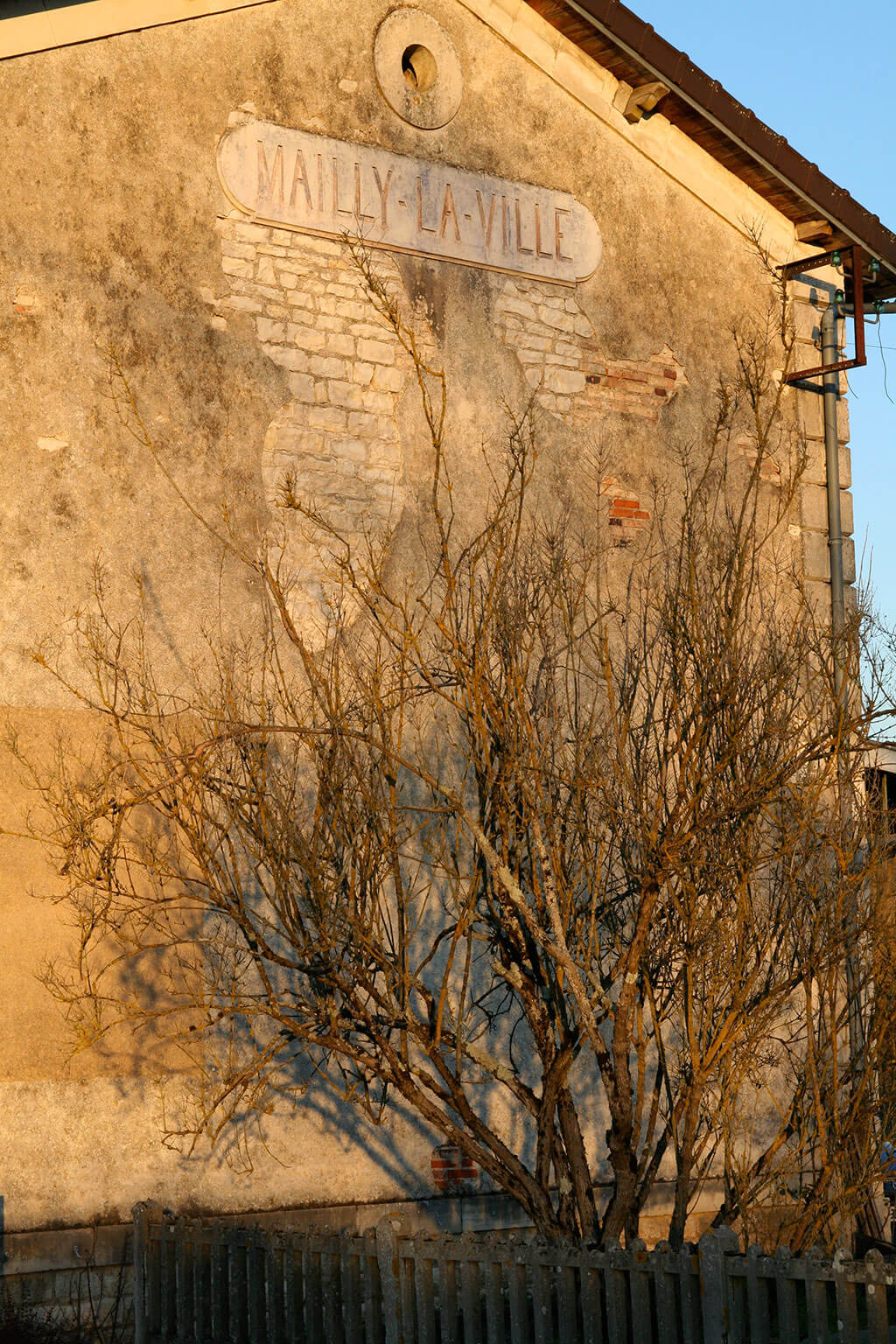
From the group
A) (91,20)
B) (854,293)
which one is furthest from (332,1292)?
(854,293)

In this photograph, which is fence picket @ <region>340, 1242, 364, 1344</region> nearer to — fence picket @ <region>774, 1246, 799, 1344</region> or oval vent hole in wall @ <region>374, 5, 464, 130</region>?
fence picket @ <region>774, 1246, 799, 1344</region>

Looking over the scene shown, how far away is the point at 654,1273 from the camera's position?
539 centimetres

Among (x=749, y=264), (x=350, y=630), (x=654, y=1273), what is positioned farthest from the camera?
(x=749, y=264)

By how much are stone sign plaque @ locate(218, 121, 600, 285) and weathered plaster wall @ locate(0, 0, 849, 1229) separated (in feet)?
0.31

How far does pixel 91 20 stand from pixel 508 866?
4929 millimetres

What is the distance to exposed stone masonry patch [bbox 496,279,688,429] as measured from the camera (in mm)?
9148

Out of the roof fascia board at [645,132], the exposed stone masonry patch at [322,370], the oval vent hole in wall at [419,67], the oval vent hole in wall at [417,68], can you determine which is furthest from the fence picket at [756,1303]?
the roof fascia board at [645,132]

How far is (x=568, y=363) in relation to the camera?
931 cm

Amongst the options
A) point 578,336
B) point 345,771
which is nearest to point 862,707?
point 345,771

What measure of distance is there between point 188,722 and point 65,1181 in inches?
87.3

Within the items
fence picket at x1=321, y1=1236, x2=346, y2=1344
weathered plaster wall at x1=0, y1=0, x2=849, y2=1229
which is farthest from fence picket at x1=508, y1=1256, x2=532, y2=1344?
weathered plaster wall at x1=0, y1=0, x2=849, y2=1229

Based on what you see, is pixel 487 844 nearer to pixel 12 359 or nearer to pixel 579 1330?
pixel 579 1330

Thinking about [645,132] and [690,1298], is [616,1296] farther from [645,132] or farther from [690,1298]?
[645,132]

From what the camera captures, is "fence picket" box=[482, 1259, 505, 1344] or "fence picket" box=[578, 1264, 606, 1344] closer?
"fence picket" box=[578, 1264, 606, 1344]
